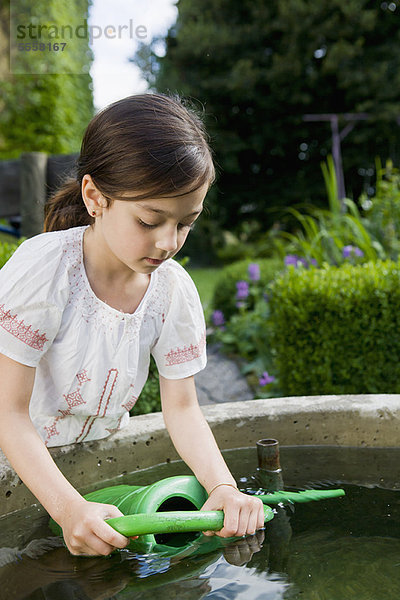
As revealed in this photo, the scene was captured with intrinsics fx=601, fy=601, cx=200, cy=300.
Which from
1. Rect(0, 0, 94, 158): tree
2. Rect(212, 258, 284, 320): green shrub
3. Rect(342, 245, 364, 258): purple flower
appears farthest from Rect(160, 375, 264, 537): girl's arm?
Rect(0, 0, 94, 158): tree

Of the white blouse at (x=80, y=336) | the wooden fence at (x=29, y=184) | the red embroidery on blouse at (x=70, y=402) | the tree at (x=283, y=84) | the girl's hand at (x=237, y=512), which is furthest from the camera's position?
the tree at (x=283, y=84)

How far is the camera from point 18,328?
4.58 ft

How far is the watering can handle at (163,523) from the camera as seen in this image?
1177mm

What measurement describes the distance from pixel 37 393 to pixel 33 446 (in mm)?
238

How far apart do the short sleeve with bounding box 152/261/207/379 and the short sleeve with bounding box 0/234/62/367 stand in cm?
32

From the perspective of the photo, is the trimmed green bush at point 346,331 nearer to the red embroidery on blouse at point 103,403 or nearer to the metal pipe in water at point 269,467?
the metal pipe in water at point 269,467

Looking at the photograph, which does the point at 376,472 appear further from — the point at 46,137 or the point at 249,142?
the point at 249,142

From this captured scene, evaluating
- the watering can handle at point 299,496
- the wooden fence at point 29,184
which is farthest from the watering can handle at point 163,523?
the wooden fence at point 29,184

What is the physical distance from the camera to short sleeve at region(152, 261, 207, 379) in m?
1.66

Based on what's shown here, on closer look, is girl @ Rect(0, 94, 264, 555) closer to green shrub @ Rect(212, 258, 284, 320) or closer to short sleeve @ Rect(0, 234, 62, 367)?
short sleeve @ Rect(0, 234, 62, 367)

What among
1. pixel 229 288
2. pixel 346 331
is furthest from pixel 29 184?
pixel 229 288

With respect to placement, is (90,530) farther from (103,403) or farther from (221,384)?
(221,384)

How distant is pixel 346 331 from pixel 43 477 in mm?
1721

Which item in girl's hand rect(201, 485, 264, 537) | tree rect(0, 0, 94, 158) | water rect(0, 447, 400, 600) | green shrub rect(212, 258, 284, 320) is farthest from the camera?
tree rect(0, 0, 94, 158)
